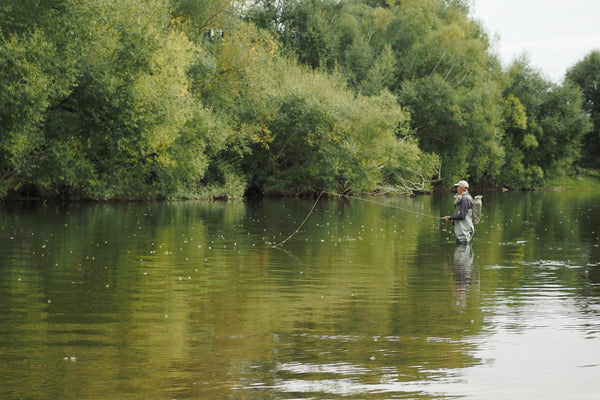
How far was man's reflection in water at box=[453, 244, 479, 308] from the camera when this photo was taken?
14.5 metres

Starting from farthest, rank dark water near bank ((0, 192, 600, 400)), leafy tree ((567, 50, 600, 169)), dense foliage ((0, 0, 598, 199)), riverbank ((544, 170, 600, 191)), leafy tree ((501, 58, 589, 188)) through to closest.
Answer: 1. leafy tree ((567, 50, 600, 169))
2. riverbank ((544, 170, 600, 191))
3. leafy tree ((501, 58, 589, 188))
4. dense foliage ((0, 0, 598, 199))
5. dark water near bank ((0, 192, 600, 400))

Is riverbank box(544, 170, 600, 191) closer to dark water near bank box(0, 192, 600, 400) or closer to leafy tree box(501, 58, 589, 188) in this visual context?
leafy tree box(501, 58, 589, 188)

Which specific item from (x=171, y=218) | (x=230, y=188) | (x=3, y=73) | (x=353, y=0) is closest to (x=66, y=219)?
(x=171, y=218)

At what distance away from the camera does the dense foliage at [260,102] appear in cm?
3984

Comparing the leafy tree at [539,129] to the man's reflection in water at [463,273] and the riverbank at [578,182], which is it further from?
the man's reflection in water at [463,273]

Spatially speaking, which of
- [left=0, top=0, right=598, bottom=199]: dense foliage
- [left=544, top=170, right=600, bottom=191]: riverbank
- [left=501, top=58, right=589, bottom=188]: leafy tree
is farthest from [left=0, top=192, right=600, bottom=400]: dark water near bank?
[left=544, top=170, right=600, bottom=191]: riverbank

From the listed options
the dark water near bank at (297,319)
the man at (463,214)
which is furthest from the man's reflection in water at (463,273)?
the man at (463,214)

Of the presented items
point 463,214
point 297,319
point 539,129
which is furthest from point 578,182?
point 297,319

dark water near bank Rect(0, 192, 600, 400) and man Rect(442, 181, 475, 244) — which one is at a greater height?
man Rect(442, 181, 475, 244)

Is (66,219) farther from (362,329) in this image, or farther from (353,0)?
(353,0)

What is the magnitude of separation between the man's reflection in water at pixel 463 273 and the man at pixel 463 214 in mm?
340

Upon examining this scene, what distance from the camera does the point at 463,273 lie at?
1775 cm

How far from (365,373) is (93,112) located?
3496 cm

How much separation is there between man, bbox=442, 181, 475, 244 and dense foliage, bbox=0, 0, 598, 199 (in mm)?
21360
